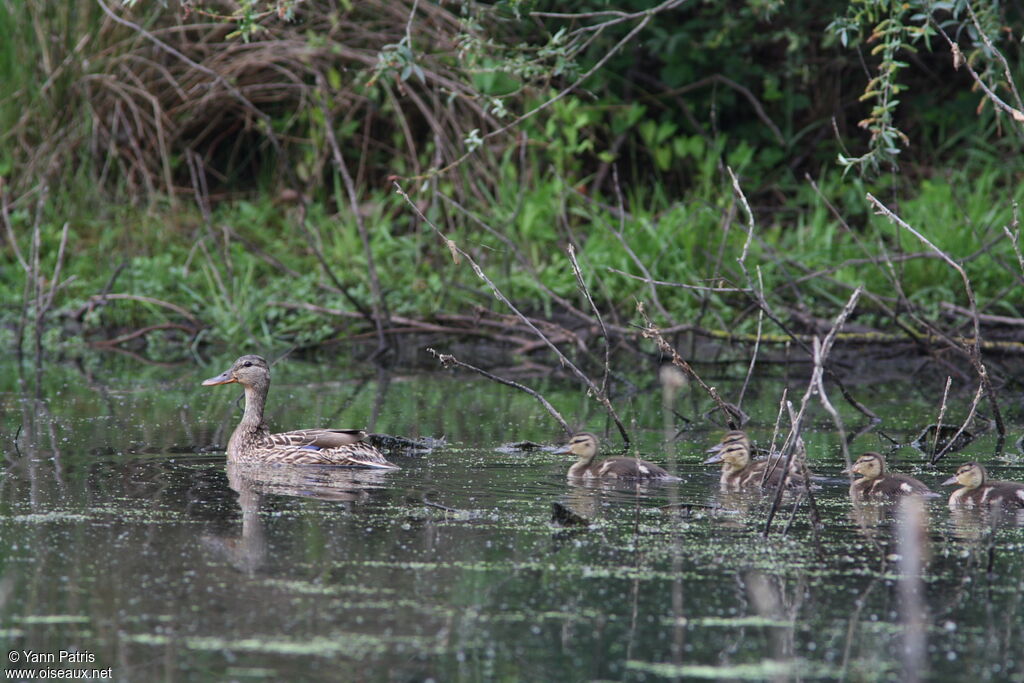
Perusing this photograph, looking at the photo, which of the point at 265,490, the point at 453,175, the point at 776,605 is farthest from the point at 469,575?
the point at 453,175

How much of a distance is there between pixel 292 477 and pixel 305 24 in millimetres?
7586

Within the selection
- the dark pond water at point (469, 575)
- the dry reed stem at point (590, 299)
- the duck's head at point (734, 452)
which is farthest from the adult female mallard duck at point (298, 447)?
the duck's head at point (734, 452)

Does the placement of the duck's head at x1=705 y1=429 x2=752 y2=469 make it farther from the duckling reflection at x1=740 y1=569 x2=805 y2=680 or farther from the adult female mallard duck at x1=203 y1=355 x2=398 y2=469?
the duckling reflection at x1=740 y1=569 x2=805 y2=680

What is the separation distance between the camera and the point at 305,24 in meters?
13.2

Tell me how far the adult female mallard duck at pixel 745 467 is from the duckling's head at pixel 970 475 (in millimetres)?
670

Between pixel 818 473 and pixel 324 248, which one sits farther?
pixel 324 248

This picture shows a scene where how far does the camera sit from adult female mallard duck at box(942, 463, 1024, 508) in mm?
5781

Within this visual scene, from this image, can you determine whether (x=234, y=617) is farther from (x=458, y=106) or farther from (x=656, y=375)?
(x=458, y=106)

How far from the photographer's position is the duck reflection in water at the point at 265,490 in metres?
4.84

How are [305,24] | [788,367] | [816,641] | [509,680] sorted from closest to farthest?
[509,680], [816,641], [788,367], [305,24]

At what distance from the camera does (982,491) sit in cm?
588

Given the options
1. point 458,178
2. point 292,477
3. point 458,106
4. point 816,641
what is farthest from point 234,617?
point 458,106

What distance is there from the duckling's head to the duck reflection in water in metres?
2.50

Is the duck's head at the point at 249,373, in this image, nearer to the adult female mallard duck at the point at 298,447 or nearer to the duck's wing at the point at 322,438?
the adult female mallard duck at the point at 298,447
